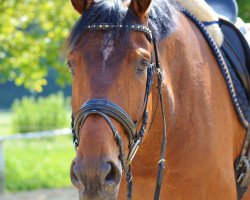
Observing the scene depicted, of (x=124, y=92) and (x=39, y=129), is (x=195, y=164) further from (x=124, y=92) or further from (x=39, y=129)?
(x=39, y=129)

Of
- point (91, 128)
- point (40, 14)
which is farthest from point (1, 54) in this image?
point (91, 128)

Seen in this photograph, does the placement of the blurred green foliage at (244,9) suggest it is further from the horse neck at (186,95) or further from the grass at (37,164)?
the grass at (37,164)

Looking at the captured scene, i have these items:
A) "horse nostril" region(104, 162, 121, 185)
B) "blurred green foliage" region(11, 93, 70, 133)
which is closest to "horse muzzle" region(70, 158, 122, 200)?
"horse nostril" region(104, 162, 121, 185)

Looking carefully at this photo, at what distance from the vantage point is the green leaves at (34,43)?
31.7 ft

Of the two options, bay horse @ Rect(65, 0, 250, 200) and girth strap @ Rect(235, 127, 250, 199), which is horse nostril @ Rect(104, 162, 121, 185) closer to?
→ bay horse @ Rect(65, 0, 250, 200)

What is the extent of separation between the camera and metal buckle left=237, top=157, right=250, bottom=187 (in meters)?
3.90

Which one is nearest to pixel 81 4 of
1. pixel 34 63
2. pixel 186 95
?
pixel 186 95

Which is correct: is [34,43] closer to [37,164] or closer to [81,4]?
[37,164]

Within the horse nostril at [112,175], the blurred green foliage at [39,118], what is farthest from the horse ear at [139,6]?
the blurred green foliage at [39,118]

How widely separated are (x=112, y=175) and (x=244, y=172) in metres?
1.33

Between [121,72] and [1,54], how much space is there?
7.56 meters

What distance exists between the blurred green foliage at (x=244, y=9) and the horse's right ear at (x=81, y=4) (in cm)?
445

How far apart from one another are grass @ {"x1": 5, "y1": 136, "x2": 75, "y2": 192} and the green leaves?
7.14 ft

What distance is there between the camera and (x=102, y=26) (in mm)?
3023
